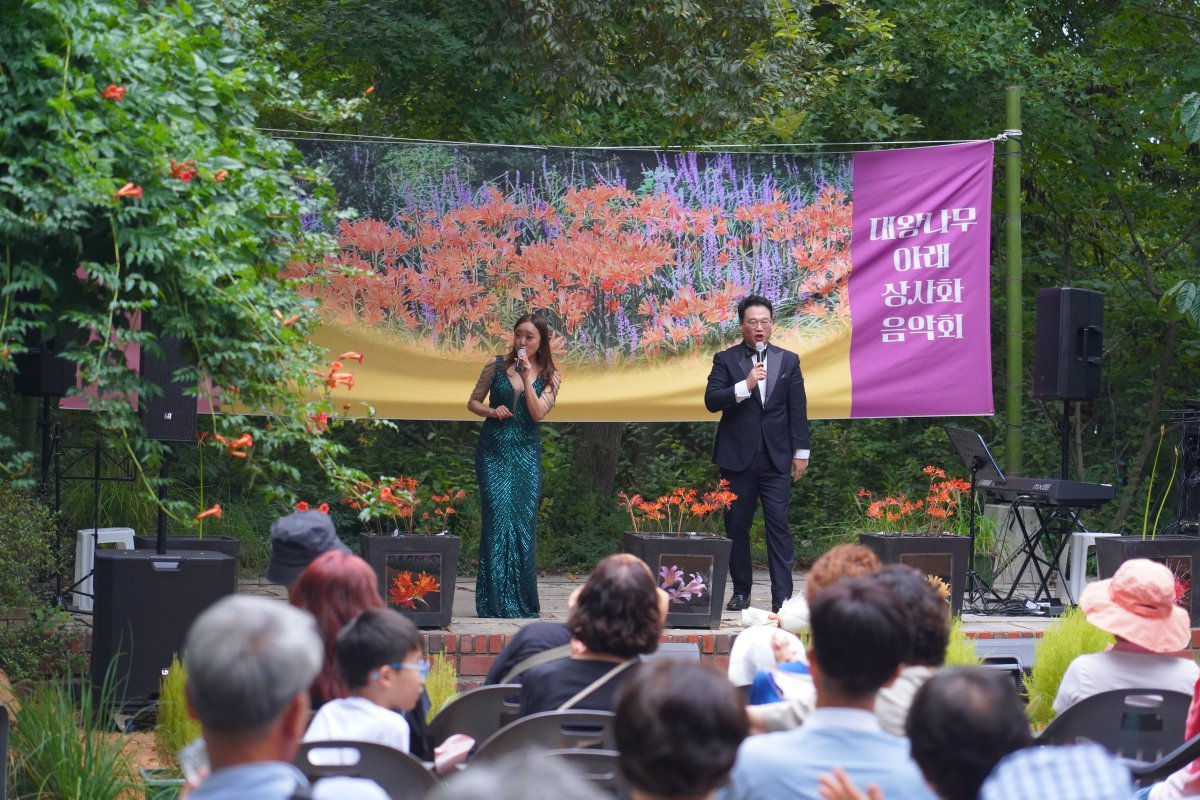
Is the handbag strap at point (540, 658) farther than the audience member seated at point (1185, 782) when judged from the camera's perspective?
Yes

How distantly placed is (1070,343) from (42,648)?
5622 mm

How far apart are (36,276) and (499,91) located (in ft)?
19.0

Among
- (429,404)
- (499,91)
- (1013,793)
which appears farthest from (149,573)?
(499,91)

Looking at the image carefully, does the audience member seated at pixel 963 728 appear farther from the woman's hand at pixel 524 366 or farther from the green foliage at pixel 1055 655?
the woman's hand at pixel 524 366

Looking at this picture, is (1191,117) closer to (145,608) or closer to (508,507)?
(508,507)

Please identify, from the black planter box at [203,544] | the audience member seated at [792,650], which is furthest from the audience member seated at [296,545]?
the black planter box at [203,544]

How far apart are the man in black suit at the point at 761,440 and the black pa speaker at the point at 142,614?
2.90 metres

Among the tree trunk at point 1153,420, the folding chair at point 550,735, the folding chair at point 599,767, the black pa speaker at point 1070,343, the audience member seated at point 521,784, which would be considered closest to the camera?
the audience member seated at point 521,784

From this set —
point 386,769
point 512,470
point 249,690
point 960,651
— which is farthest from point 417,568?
point 249,690

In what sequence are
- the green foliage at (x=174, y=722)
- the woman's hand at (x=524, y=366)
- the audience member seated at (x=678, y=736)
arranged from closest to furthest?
the audience member seated at (x=678, y=736) → the green foliage at (x=174, y=722) → the woman's hand at (x=524, y=366)

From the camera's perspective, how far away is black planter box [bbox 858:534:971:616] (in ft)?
23.4

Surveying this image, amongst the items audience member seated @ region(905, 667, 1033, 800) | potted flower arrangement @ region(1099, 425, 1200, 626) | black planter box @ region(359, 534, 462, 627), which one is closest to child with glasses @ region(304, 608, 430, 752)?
→ audience member seated @ region(905, 667, 1033, 800)

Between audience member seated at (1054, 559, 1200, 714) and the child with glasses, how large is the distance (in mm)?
1763

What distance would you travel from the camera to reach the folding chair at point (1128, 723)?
3.19 metres
